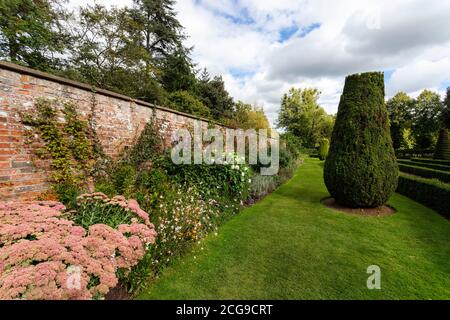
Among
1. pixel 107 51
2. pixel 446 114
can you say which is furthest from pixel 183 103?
pixel 446 114

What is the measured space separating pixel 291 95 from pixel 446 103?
20.7 m

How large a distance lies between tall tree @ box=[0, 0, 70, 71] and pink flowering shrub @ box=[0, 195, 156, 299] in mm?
9097

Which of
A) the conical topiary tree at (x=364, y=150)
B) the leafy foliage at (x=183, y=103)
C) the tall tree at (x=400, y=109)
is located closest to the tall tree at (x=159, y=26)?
the leafy foliage at (x=183, y=103)

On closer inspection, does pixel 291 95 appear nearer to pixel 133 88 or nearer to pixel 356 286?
pixel 133 88

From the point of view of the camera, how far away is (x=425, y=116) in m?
32.7

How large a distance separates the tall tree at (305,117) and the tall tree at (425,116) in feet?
39.7

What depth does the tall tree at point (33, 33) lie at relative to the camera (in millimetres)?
7504

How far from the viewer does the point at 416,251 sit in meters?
3.32

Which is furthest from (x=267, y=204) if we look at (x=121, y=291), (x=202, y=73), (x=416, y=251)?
(x=202, y=73)

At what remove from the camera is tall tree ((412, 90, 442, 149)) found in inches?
1160

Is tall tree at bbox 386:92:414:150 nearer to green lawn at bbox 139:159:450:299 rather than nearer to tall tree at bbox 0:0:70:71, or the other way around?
green lawn at bbox 139:159:450:299

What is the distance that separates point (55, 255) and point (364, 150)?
5826 mm

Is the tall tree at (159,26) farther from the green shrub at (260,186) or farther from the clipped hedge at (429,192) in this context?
the clipped hedge at (429,192)

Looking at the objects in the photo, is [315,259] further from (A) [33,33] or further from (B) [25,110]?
(A) [33,33]
